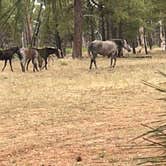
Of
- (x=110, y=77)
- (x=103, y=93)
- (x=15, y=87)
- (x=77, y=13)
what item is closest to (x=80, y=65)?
(x=77, y=13)

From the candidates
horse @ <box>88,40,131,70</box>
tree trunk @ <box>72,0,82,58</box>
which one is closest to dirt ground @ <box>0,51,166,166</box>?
horse @ <box>88,40,131,70</box>

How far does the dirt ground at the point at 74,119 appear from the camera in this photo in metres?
7.17

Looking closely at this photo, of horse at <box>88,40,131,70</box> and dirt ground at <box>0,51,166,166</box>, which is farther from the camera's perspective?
horse at <box>88,40,131,70</box>

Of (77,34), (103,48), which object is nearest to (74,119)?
(103,48)

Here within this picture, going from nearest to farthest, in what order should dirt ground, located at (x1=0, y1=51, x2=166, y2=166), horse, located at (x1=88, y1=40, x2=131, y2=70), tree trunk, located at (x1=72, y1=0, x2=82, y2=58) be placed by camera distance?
dirt ground, located at (x1=0, y1=51, x2=166, y2=166) → horse, located at (x1=88, y1=40, x2=131, y2=70) → tree trunk, located at (x1=72, y1=0, x2=82, y2=58)

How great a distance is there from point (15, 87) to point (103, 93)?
3.27 m

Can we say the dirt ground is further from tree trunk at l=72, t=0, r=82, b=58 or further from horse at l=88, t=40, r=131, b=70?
tree trunk at l=72, t=0, r=82, b=58

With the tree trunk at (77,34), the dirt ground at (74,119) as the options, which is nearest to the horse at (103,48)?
the tree trunk at (77,34)

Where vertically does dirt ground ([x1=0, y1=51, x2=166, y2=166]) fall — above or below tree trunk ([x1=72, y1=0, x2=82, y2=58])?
below

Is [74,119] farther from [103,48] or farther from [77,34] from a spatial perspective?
[77,34]

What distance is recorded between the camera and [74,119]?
10391 millimetres

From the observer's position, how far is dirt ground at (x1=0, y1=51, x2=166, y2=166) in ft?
23.5

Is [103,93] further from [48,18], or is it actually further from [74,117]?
[48,18]

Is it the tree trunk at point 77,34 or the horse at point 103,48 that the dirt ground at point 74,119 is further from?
the tree trunk at point 77,34
